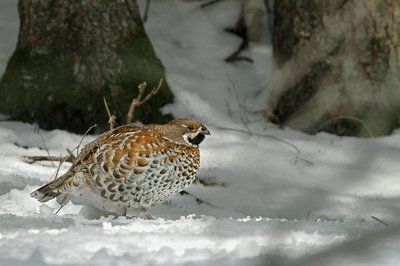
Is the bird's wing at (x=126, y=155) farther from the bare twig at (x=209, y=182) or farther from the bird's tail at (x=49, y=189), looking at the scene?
the bare twig at (x=209, y=182)

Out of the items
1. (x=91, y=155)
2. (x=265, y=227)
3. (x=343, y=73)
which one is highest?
(x=265, y=227)

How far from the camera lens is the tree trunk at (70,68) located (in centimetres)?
678

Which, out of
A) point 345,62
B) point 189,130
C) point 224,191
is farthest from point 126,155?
point 345,62

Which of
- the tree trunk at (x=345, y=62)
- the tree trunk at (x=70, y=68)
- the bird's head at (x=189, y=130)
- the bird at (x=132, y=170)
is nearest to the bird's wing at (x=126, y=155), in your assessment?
the bird at (x=132, y=170)

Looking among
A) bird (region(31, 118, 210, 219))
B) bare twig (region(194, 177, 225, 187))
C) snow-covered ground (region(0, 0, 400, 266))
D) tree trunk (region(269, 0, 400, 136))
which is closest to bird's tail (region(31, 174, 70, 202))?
bird (region(31, 118, 210, 219))

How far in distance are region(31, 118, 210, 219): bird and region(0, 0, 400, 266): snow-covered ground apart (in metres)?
0.15

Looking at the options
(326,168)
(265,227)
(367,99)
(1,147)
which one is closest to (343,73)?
(367,99)

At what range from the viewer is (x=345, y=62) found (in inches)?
275

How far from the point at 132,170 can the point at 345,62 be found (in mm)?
3062

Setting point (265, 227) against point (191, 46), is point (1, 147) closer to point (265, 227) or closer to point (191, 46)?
point (191, 46)

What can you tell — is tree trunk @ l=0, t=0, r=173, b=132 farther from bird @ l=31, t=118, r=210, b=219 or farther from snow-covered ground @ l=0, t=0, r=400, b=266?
bird @ l=31, t=118, r=210, b=219

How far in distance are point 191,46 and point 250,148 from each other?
7.55ft

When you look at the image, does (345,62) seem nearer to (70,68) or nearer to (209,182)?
(209,182)

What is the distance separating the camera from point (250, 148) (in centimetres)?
687
